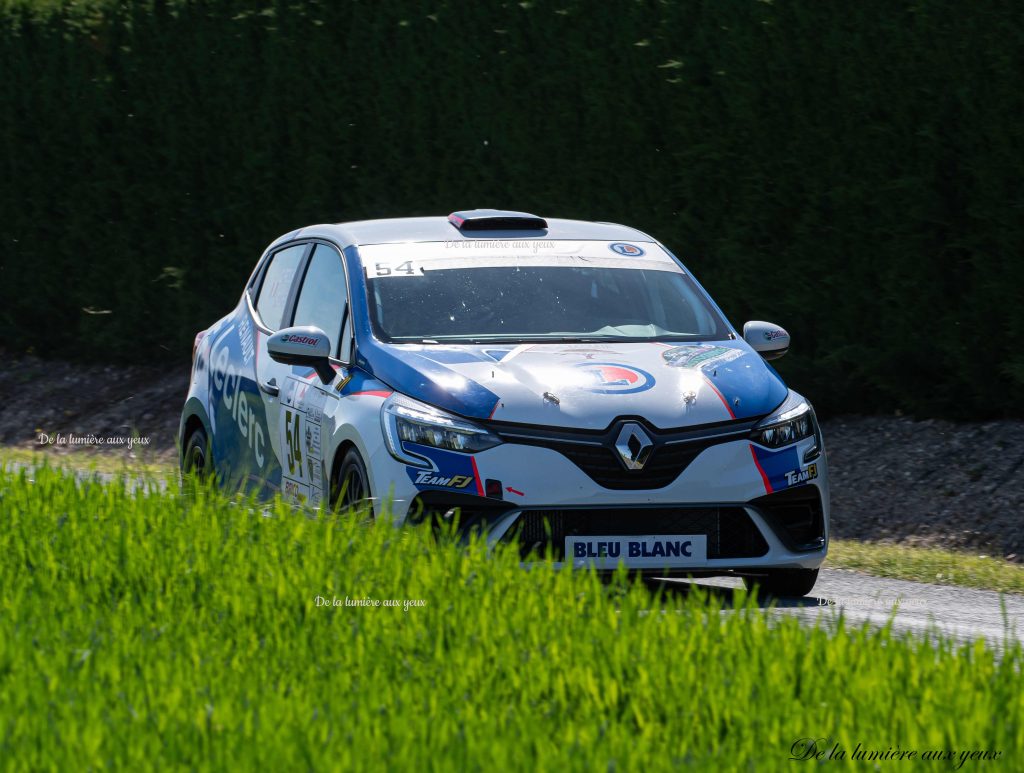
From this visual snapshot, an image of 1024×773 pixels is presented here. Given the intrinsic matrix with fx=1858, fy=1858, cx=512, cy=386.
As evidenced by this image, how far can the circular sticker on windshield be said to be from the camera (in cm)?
938

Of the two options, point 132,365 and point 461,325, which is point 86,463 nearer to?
point 132,365

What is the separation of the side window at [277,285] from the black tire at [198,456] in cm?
78

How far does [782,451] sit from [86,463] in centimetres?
1012

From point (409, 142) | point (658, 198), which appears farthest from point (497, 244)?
point (409, 142)

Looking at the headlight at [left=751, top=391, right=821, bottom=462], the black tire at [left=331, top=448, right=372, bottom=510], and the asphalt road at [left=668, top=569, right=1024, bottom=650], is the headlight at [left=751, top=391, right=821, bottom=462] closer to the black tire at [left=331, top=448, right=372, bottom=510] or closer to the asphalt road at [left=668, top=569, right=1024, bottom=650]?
the asphalt road at [left=668, top=569, right=1024, bottom=650]

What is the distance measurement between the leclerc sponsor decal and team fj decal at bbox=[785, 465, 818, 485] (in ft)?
2.33

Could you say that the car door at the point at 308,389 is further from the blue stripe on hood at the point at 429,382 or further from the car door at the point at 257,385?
the blue stripe on hood at the point at 429,382

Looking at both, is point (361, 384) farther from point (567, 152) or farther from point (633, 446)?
point (567, 152)

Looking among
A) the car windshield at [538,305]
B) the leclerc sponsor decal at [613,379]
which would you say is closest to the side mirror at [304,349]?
the car windshield at [538,305]

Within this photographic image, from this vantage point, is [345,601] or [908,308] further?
[908,308]

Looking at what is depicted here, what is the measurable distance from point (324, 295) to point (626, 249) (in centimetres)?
155

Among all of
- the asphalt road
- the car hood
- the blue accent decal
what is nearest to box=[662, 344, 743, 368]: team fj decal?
the car hood

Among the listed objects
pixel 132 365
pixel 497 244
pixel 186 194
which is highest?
pixel 497 244

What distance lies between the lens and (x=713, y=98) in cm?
1385
